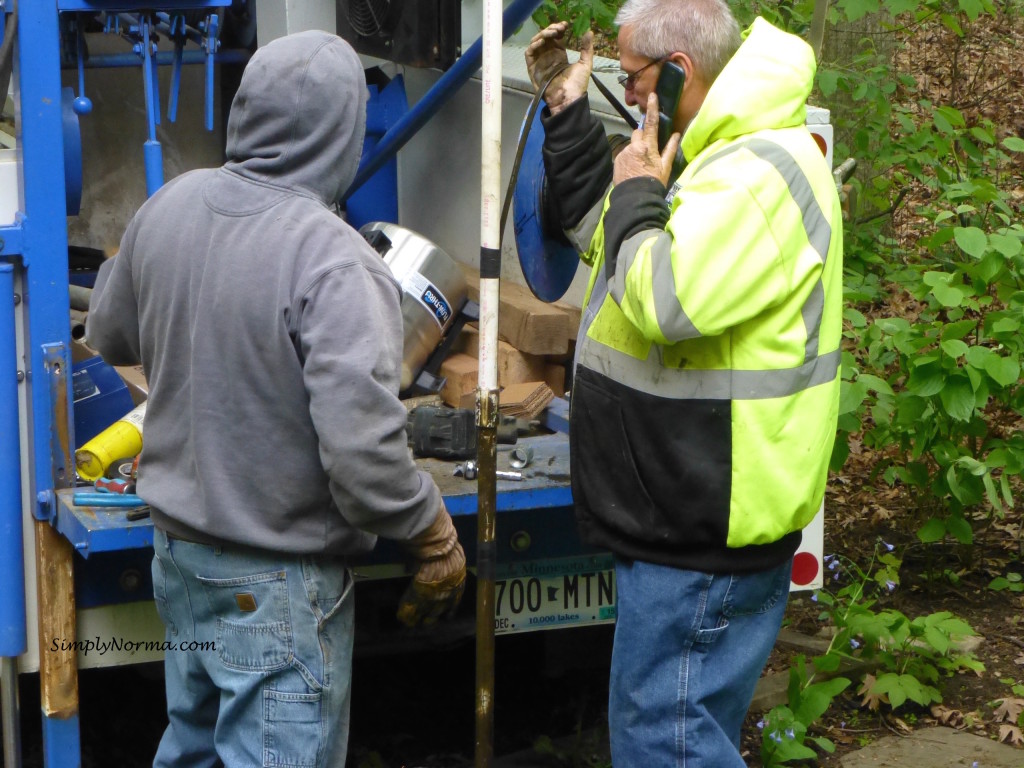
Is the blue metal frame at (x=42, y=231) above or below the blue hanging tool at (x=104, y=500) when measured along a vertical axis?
above

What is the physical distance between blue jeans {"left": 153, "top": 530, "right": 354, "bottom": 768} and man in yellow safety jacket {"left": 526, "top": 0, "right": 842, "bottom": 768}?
21.4 inches

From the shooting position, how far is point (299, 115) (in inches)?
86.6

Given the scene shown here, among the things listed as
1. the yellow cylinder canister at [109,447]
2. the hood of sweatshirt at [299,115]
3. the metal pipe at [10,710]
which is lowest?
the metal pipe at [10,710]

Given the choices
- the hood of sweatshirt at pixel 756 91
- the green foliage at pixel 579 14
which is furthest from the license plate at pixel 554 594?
the green foliage at pixel 579 14

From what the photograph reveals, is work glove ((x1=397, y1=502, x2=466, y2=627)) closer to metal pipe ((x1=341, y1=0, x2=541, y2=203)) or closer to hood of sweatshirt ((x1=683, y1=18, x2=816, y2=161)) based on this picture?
hood of sweatshirt ((x1=683, y1=18, x2=816, y2=161))

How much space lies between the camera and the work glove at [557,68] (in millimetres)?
2740

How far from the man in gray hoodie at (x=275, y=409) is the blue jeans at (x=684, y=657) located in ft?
1.36

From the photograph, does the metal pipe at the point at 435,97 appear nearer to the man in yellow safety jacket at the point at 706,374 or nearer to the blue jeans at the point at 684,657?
the man in yellow safety jacket at the point at 706,374

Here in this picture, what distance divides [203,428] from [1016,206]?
22.0 ft

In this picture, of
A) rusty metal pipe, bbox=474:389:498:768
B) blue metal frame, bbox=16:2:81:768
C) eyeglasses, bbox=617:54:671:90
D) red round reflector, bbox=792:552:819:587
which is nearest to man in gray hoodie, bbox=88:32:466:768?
rusty metal pipe, bbox=474:389:498:768

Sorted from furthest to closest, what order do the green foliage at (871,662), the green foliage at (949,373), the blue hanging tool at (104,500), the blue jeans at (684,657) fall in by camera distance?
the green foliage at (949,373) → the green foliage at (871,662) → the blue hanging tool at (104,500) → the blue jeans at (684,657)

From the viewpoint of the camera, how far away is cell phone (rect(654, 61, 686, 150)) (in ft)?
8.06

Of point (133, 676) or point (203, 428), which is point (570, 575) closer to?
point (203, 428)

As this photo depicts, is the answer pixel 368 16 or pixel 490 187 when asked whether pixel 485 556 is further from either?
pixel 368 16
